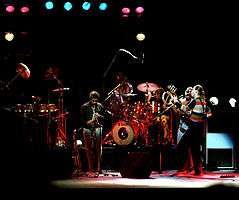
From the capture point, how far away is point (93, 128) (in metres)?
12.7

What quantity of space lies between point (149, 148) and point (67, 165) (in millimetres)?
3166

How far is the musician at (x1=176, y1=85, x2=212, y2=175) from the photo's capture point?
12383 mm

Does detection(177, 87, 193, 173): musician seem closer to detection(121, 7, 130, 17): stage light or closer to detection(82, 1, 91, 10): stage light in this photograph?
detection(121, 7, 130, 17): stage light

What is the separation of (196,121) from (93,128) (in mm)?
2539

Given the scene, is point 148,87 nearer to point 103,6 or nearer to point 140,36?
point 140,36

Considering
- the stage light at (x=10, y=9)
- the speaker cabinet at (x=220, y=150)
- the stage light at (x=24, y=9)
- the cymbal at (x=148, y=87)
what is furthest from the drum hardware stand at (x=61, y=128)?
the speaker cabinet at (x=220, y=150)

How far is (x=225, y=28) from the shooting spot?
16.2m

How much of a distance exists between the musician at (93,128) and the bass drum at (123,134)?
Result: 6.91 ft

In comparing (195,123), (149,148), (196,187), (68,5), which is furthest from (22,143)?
(68,5)

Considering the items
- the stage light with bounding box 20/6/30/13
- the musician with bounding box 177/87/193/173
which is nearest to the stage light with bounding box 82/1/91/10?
the stage light with bounding box 20/6/30/13

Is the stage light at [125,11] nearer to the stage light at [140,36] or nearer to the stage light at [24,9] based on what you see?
the stage light at [140,36]

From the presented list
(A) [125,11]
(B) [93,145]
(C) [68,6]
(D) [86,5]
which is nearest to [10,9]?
(C) [68,6]

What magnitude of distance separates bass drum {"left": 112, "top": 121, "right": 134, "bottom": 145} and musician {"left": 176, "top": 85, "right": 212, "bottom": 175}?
2597mm

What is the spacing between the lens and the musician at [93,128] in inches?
498
